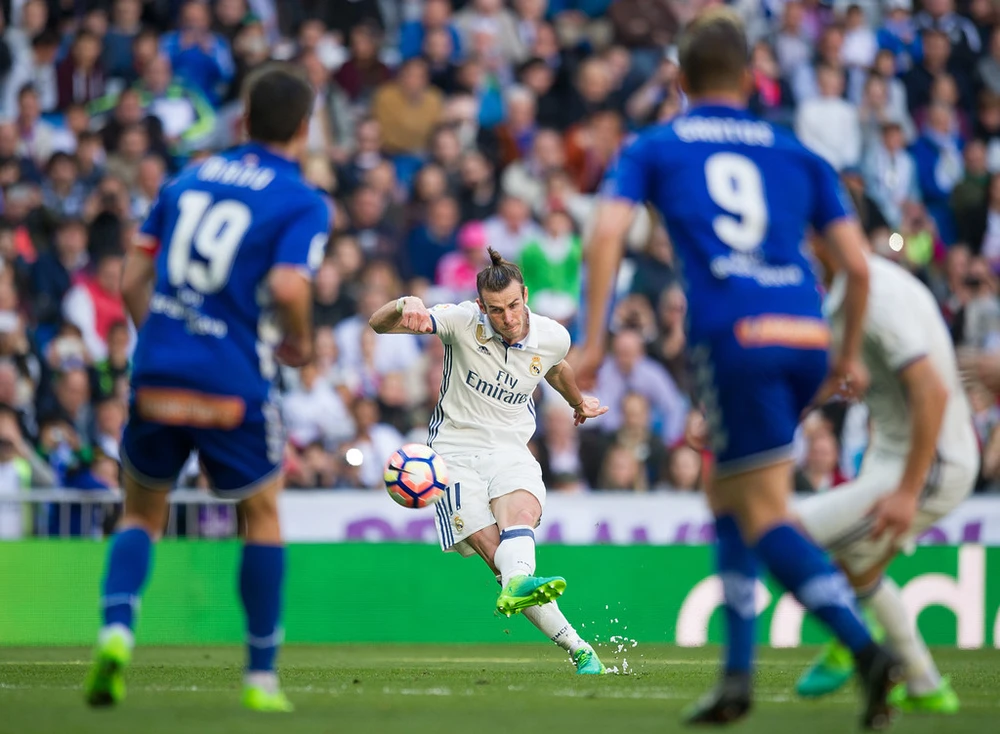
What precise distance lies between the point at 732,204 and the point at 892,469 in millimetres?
1759

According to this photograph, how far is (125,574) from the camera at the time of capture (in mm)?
6867

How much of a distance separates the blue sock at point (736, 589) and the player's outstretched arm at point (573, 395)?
12.6 ft

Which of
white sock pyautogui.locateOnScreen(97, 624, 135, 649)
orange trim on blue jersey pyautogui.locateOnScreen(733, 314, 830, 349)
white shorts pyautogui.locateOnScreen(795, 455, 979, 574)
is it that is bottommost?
A: white sock pyautogui.locateOnScreen(97, 624, 135, 649)

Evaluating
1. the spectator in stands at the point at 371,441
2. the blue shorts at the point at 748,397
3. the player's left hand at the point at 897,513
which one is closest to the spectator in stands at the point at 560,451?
the spectator in stands at the point at 371,441

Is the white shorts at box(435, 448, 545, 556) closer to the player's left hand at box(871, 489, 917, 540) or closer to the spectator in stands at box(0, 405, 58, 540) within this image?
the player's left hand at box(871, 489, 917, 540)

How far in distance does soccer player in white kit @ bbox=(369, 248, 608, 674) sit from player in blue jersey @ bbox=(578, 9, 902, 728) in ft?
11.8

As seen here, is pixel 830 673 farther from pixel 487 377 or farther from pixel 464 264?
pixel 464 264

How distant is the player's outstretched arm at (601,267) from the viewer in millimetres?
6129

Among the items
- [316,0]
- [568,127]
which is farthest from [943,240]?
[316,0]

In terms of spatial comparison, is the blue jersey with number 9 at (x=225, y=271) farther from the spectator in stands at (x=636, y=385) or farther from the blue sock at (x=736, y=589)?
the spectator in stands at (x=636, y=385)

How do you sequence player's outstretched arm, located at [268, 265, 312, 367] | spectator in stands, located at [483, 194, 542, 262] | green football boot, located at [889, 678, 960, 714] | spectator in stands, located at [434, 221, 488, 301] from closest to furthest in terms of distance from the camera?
player's outstretched arm, located at [268, 265, 312, 367] → green football boot, located at [889, 678, 960, 714] → spectator in stands, located at [434, 221, 488, 301] → spectator in stands, located at [483, 194, 542, 262]

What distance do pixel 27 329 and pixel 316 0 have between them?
20.4 feet

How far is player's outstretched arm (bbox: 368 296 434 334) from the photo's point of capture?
978 centimetres

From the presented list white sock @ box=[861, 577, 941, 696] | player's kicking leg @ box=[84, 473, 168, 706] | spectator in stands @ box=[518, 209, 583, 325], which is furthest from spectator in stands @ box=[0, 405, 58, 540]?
white sock @ box=[861, 577, 941, 696]
